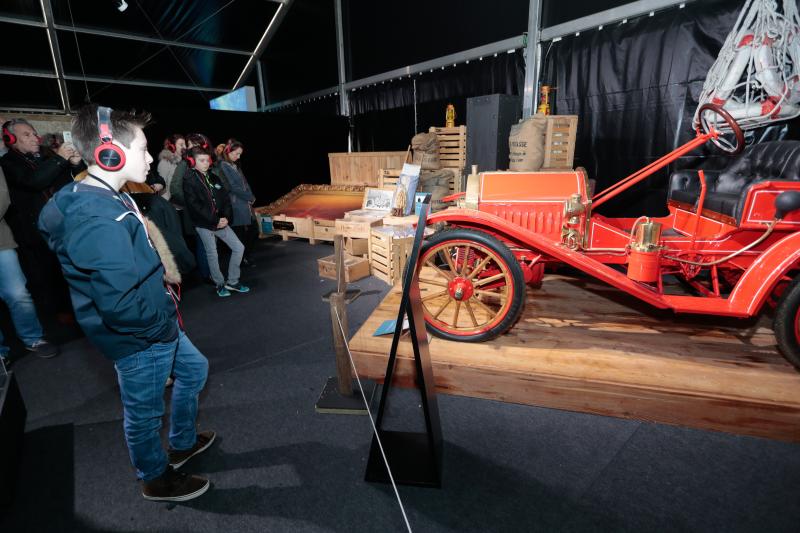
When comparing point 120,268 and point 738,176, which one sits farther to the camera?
point 738,176

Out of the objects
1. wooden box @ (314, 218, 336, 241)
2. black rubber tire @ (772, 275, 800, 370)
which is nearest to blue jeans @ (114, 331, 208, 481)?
black rubber tire @ (772, 275, 800, 370)

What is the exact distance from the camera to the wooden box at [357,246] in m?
5.47

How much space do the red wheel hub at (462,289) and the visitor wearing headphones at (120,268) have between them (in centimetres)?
162

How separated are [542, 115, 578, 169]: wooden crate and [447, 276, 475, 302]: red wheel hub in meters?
2.65

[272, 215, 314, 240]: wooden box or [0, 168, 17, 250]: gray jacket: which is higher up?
[0, 168, 17, 250]: gray jacket

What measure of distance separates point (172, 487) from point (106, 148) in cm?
158

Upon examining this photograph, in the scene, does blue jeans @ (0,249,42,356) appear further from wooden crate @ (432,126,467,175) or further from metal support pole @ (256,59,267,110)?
metal support pole @ (256,59,267,110)

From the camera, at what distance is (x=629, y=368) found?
234 centimetres

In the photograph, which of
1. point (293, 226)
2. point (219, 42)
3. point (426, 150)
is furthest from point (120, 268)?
point (219, 42)

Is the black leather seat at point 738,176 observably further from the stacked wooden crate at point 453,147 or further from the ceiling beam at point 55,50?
the ceiling beam at point 55,50

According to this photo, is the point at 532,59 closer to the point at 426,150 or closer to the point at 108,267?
the point at 426,150

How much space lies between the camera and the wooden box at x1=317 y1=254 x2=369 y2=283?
4.94 m

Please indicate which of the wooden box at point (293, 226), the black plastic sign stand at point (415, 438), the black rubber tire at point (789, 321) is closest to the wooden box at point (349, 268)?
the wooden box at point (293, 226)

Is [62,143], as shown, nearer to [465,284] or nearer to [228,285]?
[228,285]
